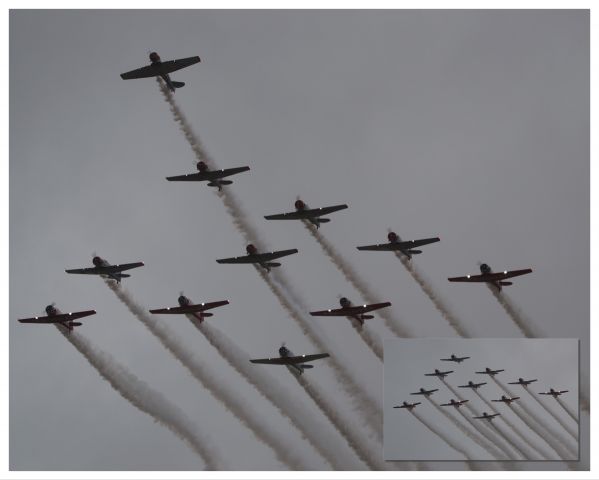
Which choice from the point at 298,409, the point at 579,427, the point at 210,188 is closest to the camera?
the point at 579,427

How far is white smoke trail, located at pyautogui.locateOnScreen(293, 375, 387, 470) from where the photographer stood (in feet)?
137

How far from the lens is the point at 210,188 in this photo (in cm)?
4709

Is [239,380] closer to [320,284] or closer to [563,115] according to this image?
[320,284]

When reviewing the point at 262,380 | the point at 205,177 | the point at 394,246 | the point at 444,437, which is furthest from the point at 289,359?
the point at 205,177

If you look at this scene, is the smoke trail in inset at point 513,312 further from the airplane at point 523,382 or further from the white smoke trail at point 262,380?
the white smoke trail at point 262,380

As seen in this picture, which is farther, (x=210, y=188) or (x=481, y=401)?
(x=210, y=188)

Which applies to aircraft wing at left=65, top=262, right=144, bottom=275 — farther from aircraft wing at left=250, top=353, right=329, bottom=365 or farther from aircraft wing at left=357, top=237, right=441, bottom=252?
aircraft wing at left=357, top=237, right=441, bottom=252

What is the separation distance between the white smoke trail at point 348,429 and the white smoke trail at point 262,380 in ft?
1.67

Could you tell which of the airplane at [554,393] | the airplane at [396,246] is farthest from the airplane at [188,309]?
the airplane at [554,393]

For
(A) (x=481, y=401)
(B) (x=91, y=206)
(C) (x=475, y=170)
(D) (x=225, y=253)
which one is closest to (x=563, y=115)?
(C) (x=475, y=170)

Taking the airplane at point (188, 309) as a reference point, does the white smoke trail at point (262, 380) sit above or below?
below

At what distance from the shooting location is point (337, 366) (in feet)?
144

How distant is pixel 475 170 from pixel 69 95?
12669 millimetres

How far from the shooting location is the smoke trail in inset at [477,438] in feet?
136
